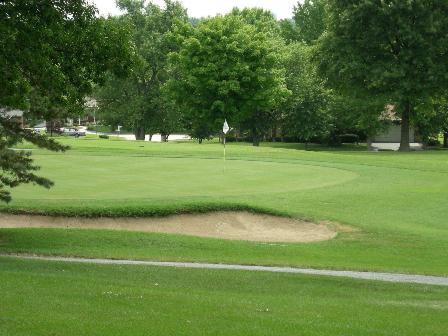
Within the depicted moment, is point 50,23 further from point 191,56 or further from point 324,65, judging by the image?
point 191,56

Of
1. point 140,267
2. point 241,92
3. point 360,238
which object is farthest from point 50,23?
point 241,92

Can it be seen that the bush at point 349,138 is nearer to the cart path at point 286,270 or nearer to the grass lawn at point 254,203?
the grass lawn at point 254,203

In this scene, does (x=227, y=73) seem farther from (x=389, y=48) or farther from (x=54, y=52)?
(x=54, y=52)

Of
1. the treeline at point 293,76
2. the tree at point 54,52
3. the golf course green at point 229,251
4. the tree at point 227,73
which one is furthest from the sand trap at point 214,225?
the tree at point 227,73

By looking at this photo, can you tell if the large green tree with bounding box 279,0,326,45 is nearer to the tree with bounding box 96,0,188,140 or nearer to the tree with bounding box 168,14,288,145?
the tree with bounding box 96,0,188,140

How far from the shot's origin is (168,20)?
273ft

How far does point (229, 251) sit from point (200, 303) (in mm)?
6751

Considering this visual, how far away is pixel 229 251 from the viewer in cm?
1580

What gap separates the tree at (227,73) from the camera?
61375mm

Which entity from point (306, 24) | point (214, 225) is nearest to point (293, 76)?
point (306, 24)

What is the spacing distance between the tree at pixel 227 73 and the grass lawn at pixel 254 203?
97.6ft

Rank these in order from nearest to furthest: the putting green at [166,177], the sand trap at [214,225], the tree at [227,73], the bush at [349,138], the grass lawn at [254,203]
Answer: the grass lawn at [254,203] < the sand trap at [214,225] < the putting green at [166,177] < the tree at [227,73] < the bush at [349,138]

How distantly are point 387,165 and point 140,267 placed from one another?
891 inches

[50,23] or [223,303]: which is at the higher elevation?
[50,23]
